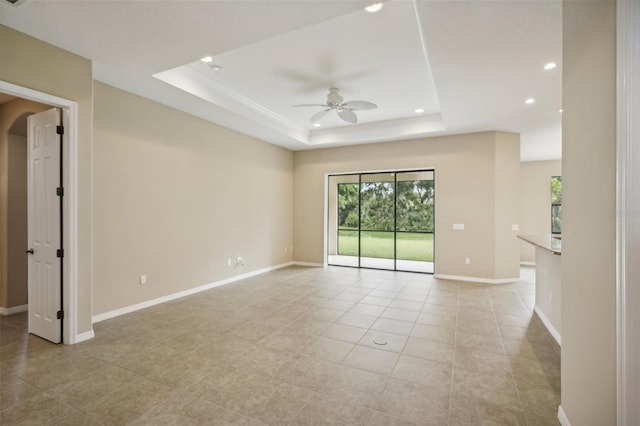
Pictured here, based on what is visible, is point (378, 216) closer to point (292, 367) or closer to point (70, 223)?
point (292, 367)

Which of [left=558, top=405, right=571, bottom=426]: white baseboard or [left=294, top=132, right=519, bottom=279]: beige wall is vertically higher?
[left=294, top=132, right=519, bottom=279]: beige wall

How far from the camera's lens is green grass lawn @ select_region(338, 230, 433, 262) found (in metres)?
7.28

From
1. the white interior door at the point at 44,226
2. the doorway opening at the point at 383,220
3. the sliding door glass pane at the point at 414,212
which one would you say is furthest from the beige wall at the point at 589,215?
the sliding door glass pane at the point at 414,212

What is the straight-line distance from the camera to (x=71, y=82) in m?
3.14

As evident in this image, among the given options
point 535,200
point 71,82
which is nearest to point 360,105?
point 71,82

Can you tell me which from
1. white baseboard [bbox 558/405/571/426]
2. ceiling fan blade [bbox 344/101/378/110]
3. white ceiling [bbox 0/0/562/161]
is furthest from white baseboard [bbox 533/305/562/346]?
ceiling fan blade [bbox 344/101/378/110]

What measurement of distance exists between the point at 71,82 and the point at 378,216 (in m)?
6.23

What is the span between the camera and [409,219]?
23.6ft

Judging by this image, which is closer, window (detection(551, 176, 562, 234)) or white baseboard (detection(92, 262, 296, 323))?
white baseboard (detection(92, 262, 296, 323))

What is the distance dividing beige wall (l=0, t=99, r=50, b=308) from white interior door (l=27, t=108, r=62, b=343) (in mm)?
1126

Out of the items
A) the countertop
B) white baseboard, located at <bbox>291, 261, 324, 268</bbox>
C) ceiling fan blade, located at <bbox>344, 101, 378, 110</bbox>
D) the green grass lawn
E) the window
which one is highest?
ceiling fan blade, located at <bbox>344, 101, 378, 110</bbox>

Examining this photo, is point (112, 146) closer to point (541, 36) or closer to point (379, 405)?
point (379, 405)

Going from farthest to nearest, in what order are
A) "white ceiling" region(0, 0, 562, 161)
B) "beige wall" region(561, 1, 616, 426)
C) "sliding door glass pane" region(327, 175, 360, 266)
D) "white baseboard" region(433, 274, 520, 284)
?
"sliding door glass pane" region(327, 175, 360, 266)
"white baseboard" region(433, 274, 520, 284)
"white ceiling" region(0, 0, 562, 161)
"beige wall" region(561, 1, 616, 426)

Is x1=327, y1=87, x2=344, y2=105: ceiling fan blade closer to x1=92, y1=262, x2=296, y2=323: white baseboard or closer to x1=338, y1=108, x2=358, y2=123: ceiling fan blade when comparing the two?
x1=338, y1=108, x2=358, y2=123: ceiling fan blade
